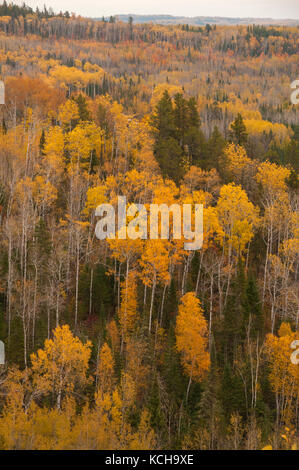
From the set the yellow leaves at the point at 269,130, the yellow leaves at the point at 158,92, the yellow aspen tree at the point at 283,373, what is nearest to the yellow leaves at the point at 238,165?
the yellow leaves at the point at 158,92

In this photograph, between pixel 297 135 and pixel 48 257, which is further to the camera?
pixel 297 135

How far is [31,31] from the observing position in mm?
199875

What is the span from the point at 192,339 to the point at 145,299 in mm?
6763

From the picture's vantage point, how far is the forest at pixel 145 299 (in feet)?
100

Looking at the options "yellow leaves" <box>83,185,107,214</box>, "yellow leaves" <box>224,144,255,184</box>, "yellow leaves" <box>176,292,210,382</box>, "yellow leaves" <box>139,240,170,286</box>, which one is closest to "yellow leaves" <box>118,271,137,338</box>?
"yellow leaves" <box>139,240,170,286</box>

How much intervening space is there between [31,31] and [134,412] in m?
209

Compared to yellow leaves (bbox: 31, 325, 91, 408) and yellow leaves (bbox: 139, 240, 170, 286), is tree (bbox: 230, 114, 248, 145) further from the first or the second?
yellow leaves (bbox: 31, 325, 91, 408)

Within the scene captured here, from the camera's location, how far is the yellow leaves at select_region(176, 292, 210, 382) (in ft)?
117

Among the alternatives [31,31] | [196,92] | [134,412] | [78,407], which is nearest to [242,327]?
[134,412]

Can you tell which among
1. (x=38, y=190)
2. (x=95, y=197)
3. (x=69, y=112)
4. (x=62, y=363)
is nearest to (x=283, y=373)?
(x=62, y=363)

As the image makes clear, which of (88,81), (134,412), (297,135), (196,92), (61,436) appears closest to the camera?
(61,436)

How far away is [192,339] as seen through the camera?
35625mm

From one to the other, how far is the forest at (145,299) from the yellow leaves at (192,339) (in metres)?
0.12
